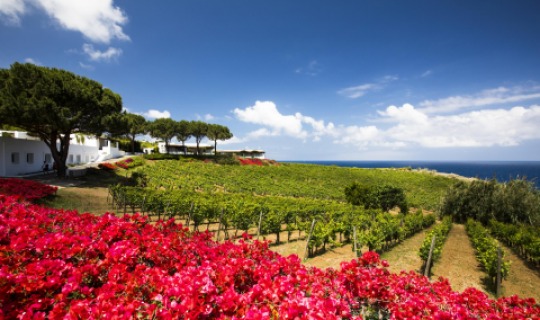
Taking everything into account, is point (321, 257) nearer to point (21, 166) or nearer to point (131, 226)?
point (131, 226)

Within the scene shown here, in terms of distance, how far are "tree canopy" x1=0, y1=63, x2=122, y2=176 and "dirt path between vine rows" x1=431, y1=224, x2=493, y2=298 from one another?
32210 millimetres

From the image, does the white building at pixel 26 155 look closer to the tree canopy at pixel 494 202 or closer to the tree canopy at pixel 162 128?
the tree canopy at pixel 162 128

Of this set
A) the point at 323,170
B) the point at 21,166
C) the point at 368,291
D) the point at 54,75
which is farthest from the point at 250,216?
the point at 323,170

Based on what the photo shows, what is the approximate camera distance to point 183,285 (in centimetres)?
296

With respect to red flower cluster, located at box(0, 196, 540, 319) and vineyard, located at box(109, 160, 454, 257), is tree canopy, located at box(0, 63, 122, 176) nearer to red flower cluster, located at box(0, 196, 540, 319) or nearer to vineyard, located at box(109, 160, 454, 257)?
vineyard, located at box(109, 160, 454, 257)

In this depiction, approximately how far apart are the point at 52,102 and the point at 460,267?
33.9 meters

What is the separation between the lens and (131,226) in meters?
4.95

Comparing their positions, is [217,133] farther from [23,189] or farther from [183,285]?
[183,285]

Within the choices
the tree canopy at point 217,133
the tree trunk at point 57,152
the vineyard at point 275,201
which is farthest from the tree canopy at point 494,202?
the tree canopy at point 217,133

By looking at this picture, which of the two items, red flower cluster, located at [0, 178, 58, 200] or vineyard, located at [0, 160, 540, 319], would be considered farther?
red flower cluster, located at [0, 178, 58, 200]

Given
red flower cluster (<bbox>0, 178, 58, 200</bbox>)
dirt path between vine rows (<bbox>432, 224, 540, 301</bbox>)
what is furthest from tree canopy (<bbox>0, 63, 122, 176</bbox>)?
dirt path between vine rows (<bbox>432, 224, 540, 301</bbox>)

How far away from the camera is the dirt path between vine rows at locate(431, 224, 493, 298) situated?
36.2 feet

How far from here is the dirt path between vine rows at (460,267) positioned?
36.2 ft

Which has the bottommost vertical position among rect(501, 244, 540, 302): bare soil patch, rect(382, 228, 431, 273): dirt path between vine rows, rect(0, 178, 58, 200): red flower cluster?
rect(501, 244, 540, 302): bare soil patch
